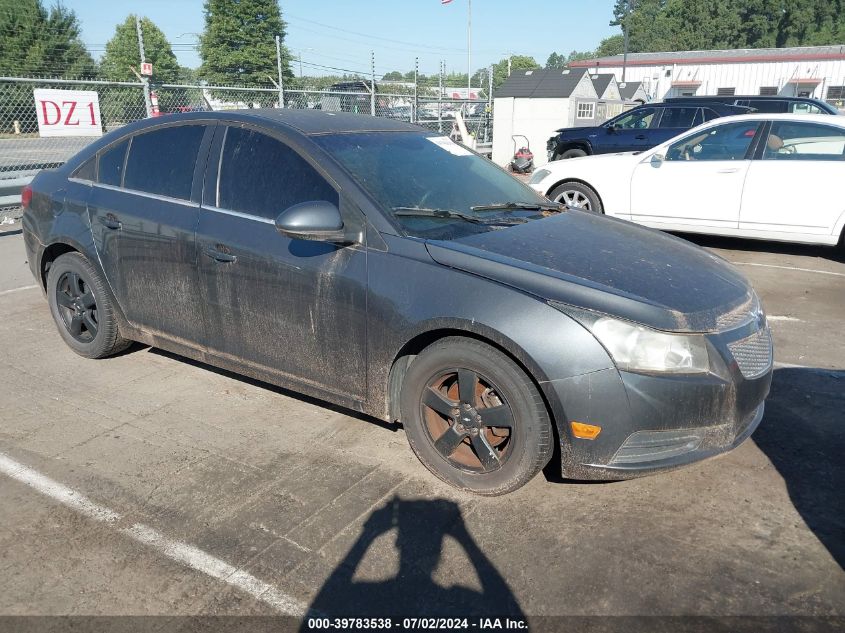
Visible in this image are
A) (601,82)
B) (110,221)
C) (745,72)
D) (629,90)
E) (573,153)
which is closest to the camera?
(110,221)

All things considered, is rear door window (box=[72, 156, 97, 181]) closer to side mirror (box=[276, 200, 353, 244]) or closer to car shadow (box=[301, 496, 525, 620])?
side mirror (box=[276, 200, 353, 244])

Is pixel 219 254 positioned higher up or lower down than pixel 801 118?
lower down

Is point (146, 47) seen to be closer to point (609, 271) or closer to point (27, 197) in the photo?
point (27, 197)

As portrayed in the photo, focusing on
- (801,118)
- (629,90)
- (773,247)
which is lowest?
(773,247)

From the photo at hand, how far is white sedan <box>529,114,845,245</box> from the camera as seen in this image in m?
7.38

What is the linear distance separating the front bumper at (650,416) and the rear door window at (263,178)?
5.15ft

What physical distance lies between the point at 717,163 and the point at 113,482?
7.10m

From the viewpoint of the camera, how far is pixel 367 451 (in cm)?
364

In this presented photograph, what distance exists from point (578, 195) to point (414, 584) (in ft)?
22.2

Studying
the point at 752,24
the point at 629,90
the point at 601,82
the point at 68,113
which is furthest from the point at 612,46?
the point at 68,113

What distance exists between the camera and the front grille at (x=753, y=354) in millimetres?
3018

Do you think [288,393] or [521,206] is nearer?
[521,206]

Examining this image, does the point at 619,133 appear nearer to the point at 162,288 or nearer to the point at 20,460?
the point at 162,288

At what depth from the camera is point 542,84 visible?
21.9m
